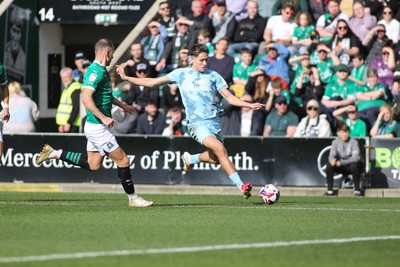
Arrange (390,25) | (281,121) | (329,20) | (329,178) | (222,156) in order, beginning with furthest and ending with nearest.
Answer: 1. (329,20)
2. (390,25)
3. (281,121)
4. (329,178)
5. (222,156)

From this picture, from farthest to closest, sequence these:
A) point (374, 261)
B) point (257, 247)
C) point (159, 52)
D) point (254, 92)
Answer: point (159, 52) → point (254, 92) → point (257, 247) → point (374, 261)

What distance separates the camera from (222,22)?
83.9ft

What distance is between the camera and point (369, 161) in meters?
21.8

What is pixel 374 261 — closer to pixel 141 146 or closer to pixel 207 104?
pixel 207 104

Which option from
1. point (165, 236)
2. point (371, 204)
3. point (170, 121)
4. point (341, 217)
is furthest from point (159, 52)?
point (165, 236)

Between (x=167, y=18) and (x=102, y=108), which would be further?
(x=167, y=18)

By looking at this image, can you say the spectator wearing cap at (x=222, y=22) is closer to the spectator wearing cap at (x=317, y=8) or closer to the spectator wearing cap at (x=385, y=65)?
the spectator wearing cap at (x=317, y=8)

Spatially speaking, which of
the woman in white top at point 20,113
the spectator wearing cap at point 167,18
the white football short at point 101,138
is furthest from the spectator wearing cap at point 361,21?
the white football short at point 101,138

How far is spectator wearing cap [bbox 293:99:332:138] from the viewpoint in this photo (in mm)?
22406

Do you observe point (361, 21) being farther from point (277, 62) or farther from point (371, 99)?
point (371, 99)

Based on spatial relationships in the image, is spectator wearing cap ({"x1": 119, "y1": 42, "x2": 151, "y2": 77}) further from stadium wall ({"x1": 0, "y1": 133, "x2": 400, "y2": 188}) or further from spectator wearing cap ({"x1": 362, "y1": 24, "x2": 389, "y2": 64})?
spectator wearing cap ({"x1": 362, "y1": 24, "x2": 389, "y2": 64})

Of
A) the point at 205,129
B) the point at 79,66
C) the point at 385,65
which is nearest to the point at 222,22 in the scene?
the point at 79,66

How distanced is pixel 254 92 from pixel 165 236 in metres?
12.4

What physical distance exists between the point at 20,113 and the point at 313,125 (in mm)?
5989
